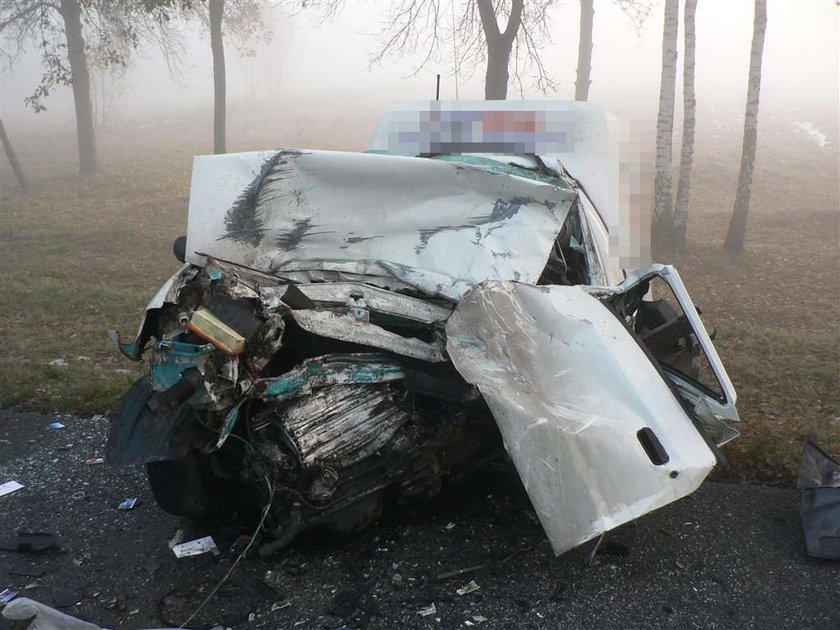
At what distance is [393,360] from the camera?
3.14m

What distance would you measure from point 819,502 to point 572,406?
60.9 inches

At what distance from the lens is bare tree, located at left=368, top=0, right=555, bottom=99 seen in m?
9.69

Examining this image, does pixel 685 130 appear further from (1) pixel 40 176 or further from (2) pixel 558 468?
(1) pixel 40 176

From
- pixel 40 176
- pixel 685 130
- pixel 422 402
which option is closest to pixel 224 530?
pixel 422 402

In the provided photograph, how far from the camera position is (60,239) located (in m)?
11.9

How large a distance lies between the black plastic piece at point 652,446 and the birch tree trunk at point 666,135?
8.67 m

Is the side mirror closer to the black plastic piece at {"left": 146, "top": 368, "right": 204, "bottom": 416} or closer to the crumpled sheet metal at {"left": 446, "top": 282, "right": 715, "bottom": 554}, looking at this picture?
the black plastic piece at {"left": 146, "top": 368, "right": 204, "bottom": 416}

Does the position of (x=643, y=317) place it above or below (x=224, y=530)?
above

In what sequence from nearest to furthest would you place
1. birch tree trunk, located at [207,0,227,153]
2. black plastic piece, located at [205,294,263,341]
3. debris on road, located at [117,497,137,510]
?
black plastic piece, located at [205,294,263,341], debris on road, located at [117,497,137,510], birch tree trunk, located at [207,0,227,153]

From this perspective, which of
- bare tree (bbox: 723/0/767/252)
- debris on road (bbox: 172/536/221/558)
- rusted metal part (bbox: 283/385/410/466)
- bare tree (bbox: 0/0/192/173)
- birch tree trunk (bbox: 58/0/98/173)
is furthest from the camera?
birch tree trunk (bbox: 58/0/98/173)

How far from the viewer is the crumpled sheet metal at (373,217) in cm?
362

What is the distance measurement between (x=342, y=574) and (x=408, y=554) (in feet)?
1.02

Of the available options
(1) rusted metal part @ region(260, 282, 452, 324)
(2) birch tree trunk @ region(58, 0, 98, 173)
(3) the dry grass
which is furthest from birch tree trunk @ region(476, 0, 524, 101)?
(2) birch tree trunk @ region(58, 0, 98, 173)

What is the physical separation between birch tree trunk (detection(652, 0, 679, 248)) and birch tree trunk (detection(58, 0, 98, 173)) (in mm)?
13506
